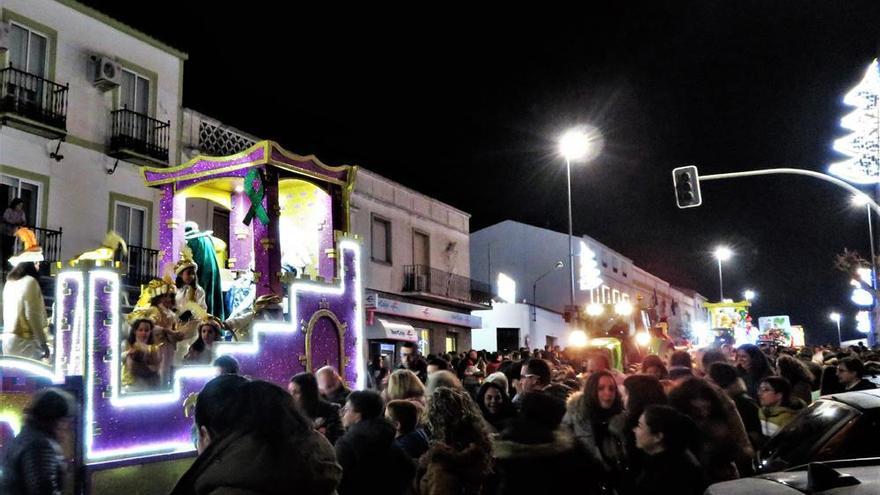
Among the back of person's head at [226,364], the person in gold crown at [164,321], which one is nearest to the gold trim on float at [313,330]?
the person in gold crown at [164,321]

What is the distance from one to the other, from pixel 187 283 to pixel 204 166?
67.9 inches

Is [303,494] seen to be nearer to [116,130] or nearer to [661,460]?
[661,460]

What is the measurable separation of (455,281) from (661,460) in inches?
1082

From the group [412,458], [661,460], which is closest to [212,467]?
[412,458]

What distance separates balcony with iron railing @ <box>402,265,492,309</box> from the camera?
28.7 meters

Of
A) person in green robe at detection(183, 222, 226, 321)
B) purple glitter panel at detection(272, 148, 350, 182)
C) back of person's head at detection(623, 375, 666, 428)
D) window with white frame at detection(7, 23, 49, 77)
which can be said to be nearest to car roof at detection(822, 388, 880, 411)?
back of person's head at detection(623, 375, 666, 428)

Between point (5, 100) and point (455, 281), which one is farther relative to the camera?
point (455, 281)

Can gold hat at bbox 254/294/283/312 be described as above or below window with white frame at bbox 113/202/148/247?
below

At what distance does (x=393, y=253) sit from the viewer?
1099 inches

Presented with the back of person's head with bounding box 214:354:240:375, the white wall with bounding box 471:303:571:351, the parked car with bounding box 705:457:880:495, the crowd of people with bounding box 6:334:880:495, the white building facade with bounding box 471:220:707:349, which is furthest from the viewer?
the white building facade with bounding box 471:220:707:349

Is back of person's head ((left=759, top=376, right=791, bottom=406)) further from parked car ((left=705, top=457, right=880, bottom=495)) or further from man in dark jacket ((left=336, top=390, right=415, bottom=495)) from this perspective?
man in dark jacket ((left=336, top=390, right=415, bottom=495))

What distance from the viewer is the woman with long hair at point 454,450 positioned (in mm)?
4629

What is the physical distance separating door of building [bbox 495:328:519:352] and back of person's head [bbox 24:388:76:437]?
3418cm

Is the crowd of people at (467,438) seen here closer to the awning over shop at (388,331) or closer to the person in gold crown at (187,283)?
the person in gold crown at (187,283)
